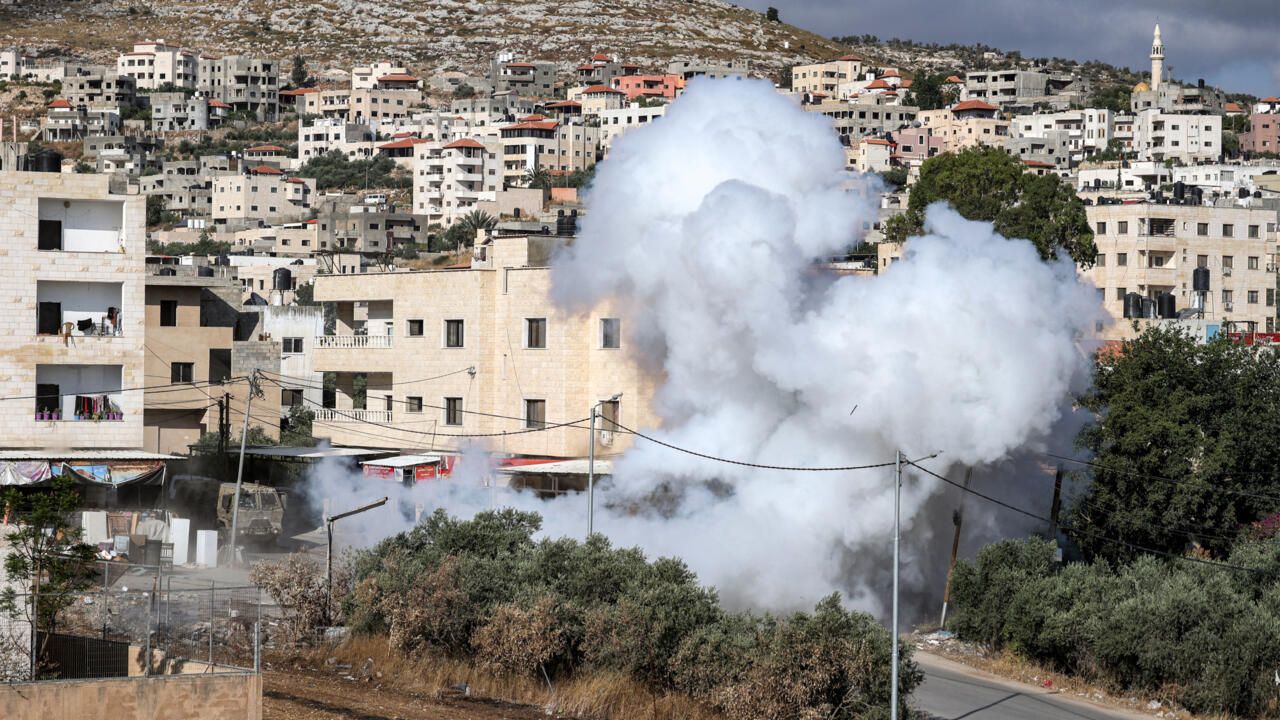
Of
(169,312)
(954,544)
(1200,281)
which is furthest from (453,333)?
(1200,281)

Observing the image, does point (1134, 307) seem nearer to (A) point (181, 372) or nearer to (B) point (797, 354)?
(B) point (797, 354)

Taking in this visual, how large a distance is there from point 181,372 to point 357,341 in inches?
309

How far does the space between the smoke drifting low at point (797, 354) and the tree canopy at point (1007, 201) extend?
24.6 meters

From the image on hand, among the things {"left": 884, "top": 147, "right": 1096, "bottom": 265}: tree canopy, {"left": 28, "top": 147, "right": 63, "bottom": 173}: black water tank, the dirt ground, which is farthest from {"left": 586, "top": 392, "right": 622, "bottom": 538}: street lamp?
{"left": 884, "top": 147, "right": 1096, "bottom": 265}: tree canopy

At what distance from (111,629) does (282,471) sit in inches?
1278

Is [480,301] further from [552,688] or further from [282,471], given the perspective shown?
[552,688]

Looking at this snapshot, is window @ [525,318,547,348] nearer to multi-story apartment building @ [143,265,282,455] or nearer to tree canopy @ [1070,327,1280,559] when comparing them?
multi-story apartment building @ [143,265,282,455]

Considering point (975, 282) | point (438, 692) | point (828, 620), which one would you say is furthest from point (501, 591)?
point (975, 282)

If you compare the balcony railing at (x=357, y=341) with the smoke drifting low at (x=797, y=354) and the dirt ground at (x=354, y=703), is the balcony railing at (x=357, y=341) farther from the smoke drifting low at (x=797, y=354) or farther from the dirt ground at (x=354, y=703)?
the dirt ground at (x=354, y=703)

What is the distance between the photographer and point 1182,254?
10244 cm

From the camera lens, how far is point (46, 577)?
106 feet

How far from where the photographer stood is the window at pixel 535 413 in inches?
2355

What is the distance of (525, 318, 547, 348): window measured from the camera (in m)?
60.3

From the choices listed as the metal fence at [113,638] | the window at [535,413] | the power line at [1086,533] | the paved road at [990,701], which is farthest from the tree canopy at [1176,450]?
the metal fence at [113,638]
